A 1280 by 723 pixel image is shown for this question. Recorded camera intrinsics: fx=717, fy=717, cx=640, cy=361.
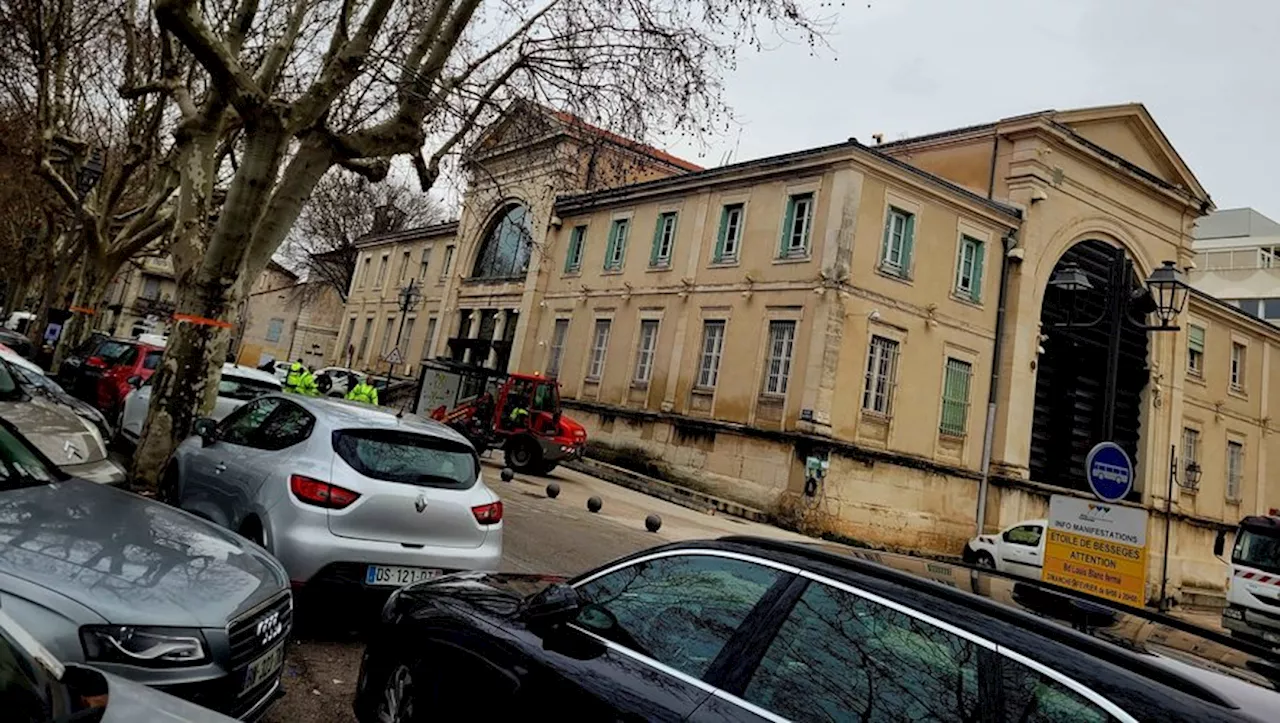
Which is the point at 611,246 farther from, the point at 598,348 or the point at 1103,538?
the point at 1103,538

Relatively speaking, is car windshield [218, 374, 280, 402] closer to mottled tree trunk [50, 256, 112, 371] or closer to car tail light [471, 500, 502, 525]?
car tail light [471, 500, 502, 525]

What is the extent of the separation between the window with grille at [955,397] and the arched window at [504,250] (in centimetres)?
1664

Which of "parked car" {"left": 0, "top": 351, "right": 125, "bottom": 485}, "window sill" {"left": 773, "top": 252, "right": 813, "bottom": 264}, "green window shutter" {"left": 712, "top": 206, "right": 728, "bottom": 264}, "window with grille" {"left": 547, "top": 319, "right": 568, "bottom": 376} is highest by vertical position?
"green window shutter" {"left": 712, "top": 206, "right": 728, "bottom": 264}

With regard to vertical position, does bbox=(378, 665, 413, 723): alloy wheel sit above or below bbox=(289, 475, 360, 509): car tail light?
below

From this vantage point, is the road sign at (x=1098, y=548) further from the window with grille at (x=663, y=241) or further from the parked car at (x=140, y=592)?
the window with grille at (x=663, y=241)

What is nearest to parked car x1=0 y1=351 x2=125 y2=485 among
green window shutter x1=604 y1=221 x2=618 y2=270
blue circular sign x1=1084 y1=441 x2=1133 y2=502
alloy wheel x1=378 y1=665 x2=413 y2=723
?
alloy wheel x1=378 y1=665 x2=413 y2=723

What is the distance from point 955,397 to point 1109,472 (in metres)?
14.3

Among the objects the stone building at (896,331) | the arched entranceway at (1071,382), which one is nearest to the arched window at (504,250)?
the stone building at (896,331)

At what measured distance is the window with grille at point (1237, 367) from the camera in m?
30.1

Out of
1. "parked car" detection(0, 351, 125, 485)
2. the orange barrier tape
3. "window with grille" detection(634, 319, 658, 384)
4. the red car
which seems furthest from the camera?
"window with grille" detection(634, 319, 658, 384)

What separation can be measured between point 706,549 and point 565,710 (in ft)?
2.42

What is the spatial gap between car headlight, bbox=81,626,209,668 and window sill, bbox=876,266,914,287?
1941 centimetres

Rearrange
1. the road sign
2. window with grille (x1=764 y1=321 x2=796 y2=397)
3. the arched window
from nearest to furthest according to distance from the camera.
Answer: the road sign → window with grille (x1=764 y1=321 x2=796 y2=397) → the arched window

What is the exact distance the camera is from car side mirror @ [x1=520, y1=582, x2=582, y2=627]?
8.53ft
